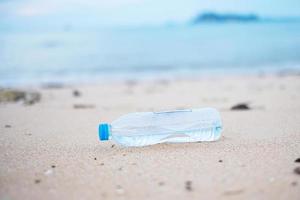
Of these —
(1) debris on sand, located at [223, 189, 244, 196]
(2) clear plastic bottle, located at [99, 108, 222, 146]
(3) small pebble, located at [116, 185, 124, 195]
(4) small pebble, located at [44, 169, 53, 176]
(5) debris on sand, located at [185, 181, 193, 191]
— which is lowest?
(3) small pebble, located at [116, 185, 124, 195]

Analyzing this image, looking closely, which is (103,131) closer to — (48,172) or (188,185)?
(48,172)

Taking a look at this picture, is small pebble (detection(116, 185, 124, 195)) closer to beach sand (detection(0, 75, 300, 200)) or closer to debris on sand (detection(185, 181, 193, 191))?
beach sand (detection(0, 75, 300, 200))

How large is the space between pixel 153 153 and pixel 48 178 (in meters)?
0.83

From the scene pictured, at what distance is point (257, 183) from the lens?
89.7 inches

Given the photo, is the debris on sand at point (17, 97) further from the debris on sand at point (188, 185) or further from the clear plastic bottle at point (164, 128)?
the debris on sand at point (188, 185)

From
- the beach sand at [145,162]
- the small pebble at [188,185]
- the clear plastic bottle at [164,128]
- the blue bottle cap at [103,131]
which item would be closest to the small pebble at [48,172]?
the beach sand at [145,162]

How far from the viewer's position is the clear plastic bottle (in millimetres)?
3168

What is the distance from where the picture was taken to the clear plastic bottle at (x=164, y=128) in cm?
317

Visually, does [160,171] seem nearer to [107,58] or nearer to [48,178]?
[48,178]

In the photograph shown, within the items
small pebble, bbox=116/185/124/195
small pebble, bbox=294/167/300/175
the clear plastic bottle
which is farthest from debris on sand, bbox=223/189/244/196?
the clear plastic bottle

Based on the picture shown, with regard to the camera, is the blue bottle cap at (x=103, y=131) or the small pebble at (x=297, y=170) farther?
the blue bottle cap at (x=103, y=131)

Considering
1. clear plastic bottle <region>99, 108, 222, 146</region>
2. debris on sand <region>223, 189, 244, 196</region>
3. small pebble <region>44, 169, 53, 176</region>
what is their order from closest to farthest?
debris on sand <region>223, 189, 244, 196</region>
small pebble <region>44, 169, 53, 176</region>
clear plastic bottle <region>99, 108, 222, 146</region>

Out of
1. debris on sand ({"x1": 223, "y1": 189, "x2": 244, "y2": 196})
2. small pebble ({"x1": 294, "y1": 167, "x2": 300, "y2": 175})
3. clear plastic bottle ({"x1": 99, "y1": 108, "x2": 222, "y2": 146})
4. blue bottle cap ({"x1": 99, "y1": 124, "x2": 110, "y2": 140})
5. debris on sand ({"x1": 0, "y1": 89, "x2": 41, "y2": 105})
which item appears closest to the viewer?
debris on sand ({"x1": 223, "y1": 189, "x2": 244, "y2": 196})

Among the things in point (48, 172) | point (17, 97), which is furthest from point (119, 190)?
point (17, 97)
